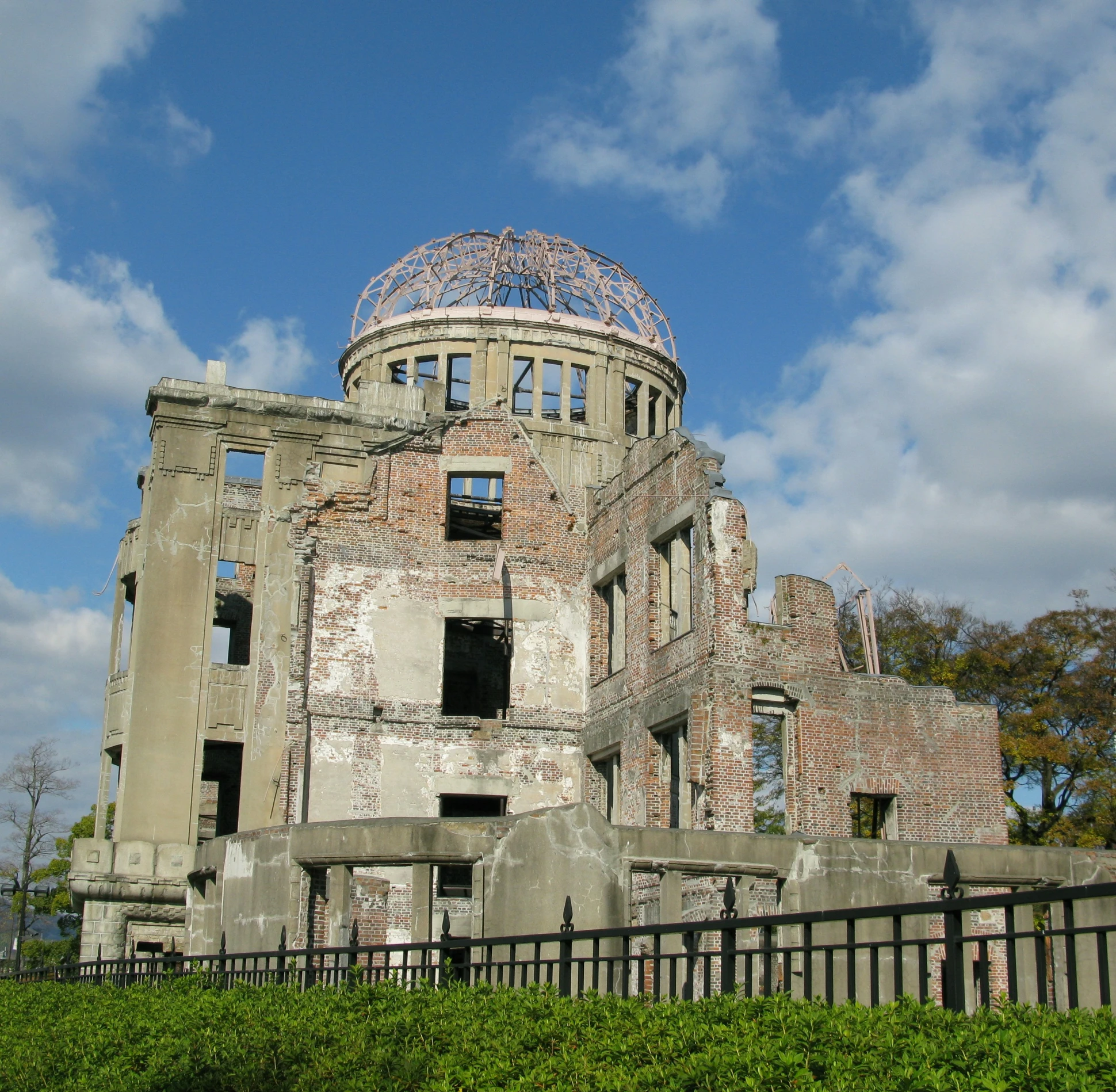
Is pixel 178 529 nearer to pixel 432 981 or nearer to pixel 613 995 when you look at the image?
pixel 432 981

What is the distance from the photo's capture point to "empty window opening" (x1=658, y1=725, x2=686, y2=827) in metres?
22.6

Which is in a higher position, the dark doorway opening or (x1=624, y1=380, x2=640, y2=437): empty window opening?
(x1=624, y1=380, x2=640, y2=437): empty window opening

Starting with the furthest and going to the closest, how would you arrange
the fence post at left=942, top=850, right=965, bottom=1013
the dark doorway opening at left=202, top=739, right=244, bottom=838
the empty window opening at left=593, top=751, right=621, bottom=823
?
the dark doorway opening at left=202, top=739, right=244, bottom=838 < the empty window opening at left=593, top=751, right=621, bottom=823 < the fence post at left=942, top=850, right=965, bottom=1013

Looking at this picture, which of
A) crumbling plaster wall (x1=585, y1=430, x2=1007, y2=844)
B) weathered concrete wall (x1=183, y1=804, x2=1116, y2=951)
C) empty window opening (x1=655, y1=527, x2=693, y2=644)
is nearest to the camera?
weathered concrete wall (x1=183, y1=804, x2=1116, y2=951)

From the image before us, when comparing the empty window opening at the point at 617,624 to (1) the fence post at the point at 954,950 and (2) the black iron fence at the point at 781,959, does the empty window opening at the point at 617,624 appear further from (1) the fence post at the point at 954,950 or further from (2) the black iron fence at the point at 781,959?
(1) the fence post at the point at 954,950

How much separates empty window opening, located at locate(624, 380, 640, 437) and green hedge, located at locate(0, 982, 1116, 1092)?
1063 inches

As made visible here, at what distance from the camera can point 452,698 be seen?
30.5m

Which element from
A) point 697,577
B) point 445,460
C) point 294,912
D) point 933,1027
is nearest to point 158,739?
point 445,460

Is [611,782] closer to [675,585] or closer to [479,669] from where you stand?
[675,585]

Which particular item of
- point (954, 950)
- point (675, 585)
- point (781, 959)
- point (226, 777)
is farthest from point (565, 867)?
point (226, 777)

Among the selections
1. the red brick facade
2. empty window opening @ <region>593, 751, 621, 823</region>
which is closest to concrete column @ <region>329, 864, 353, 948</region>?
the red brick facade

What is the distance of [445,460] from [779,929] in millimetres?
13708

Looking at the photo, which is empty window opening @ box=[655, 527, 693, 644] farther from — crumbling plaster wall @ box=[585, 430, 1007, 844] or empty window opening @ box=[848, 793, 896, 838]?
empty window opening @ box=[848, 793, 896, 838]

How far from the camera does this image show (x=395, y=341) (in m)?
35.4
